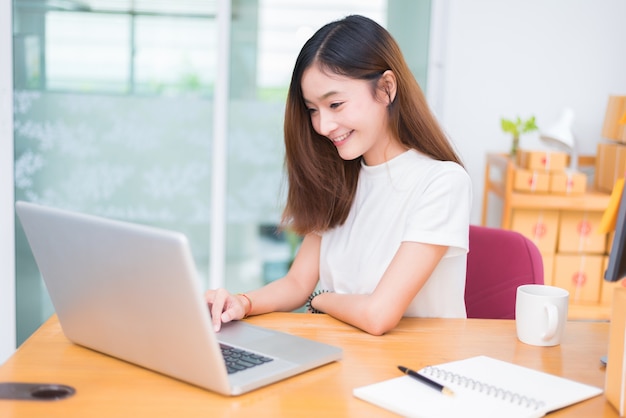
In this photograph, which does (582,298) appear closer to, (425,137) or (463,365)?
(425,137)

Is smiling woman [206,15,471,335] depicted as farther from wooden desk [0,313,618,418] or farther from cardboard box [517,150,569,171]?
cardboard box [517,150,569,171]

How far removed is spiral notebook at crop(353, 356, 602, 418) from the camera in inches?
35.5

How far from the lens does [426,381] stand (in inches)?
38.4

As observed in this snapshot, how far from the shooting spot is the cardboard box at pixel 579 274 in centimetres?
276

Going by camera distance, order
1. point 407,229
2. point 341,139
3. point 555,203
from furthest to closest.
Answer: point 555,203 < point 341,139 < point 407,229

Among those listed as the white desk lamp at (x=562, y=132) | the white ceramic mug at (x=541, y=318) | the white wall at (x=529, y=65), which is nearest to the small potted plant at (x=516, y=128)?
the white desk lamp at (x=562, y=132)

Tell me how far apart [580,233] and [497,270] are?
1.28 m

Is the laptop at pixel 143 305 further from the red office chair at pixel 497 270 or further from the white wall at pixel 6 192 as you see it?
the white wall at pixel 6 192

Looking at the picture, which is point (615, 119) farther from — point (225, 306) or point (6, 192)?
point (6, 192)

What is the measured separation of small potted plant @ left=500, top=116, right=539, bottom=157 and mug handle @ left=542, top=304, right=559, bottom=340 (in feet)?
5.66

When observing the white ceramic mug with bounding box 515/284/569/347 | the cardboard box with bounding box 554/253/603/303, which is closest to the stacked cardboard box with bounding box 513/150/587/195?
the cardboard box with bounding box 554/253/603/303

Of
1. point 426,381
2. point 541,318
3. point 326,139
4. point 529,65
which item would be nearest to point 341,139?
point 326,139

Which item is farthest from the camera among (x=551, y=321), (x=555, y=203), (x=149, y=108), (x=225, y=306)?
(x=149, y=108)

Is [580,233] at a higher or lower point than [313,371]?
lower
